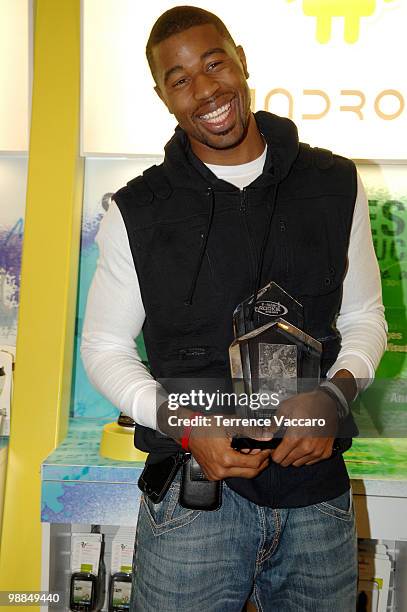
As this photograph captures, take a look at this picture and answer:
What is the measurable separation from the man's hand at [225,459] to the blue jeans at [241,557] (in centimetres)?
9

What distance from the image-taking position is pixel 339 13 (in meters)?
2.13

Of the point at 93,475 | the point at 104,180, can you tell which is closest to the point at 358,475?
the point at 93,475

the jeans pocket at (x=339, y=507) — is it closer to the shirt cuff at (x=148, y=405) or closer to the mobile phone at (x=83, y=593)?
the shirt cuff at (x=148, y=405)

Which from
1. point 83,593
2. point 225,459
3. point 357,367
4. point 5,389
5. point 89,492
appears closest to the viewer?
point 225,459

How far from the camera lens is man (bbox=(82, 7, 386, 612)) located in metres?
1.09

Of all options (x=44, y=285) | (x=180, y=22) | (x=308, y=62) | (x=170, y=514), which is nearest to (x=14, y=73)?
(x=44, y=285)

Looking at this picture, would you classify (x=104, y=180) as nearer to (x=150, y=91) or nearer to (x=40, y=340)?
(x=150, y=91)

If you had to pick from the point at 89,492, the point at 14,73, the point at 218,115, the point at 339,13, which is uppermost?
the point at 339,13

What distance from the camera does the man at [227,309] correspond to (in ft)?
3.58

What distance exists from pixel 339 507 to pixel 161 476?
0.88 feet

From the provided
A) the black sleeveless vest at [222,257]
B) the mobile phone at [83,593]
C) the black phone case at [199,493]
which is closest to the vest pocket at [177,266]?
the black sleeveless vest at [222,257]

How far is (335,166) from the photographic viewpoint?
1.23 metres

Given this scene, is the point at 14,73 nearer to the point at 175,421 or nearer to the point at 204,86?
the point at 204,86

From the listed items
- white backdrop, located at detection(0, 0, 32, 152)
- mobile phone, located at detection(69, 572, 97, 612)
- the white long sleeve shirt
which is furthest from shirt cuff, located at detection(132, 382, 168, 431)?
white backdrop, located at detection(0, 0, 32, 152)
